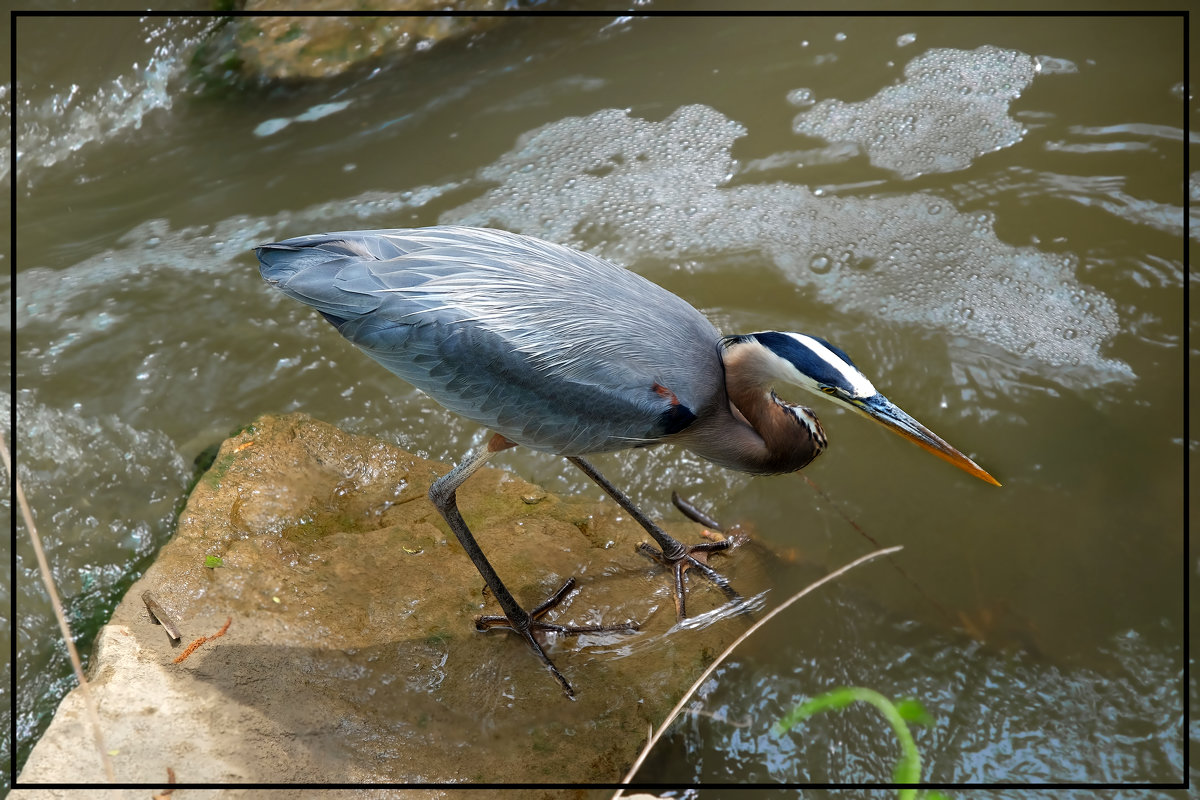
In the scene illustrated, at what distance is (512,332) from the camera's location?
297 cm

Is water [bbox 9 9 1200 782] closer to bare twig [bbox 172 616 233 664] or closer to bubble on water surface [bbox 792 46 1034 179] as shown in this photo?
Result: bubble on water surface [bbox 792 46 1034 179]

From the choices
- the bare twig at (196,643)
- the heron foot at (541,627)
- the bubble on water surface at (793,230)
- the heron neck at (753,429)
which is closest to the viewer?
the bare twig at (196,643)

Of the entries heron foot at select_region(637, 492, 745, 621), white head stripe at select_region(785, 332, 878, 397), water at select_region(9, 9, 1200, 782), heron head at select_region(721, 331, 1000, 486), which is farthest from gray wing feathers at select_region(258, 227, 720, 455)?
water at select_region(9, 9, 1200, 782)

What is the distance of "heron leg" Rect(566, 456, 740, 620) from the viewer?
136 inches

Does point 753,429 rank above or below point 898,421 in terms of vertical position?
below

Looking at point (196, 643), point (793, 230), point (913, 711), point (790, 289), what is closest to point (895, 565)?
point (913, 711)

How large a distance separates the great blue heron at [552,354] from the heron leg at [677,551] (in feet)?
0.43

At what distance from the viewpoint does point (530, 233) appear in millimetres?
5062

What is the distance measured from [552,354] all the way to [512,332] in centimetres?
16

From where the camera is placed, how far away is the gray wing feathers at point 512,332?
2984mm

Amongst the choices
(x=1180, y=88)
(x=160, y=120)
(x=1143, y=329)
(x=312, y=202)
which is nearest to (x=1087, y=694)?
(x=1143, y=329)

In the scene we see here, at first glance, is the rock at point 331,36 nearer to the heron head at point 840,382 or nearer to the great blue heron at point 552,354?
the great blue heron at point 552,354

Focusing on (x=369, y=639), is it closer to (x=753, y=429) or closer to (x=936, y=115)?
(x=753, y=429)

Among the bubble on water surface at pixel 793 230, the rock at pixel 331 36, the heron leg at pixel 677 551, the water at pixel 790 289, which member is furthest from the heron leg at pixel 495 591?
the rock at pixel 331 36
